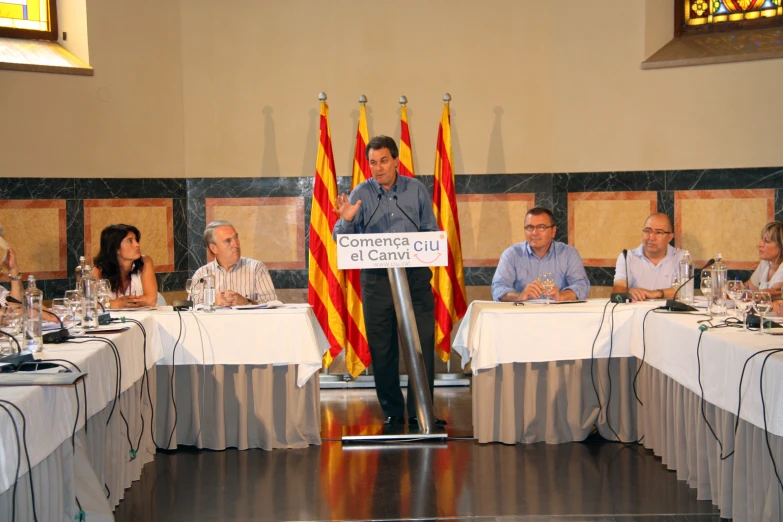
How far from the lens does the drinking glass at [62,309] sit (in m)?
4.02

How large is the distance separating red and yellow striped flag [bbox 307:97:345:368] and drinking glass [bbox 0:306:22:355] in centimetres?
376

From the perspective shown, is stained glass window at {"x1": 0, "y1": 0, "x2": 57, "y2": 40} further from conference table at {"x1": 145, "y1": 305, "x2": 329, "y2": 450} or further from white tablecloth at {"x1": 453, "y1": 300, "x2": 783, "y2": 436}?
white tablecloth at {"x1": 453, "y1": 300, "x2": 783, "y2": 436}

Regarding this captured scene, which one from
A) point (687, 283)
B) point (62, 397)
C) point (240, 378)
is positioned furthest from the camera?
point (240, 378)

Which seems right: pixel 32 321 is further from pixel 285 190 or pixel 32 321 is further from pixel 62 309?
pixel 285 190

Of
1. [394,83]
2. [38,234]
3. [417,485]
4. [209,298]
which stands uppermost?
[394,83]

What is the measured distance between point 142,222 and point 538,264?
368cm

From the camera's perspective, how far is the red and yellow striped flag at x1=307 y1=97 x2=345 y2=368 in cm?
710

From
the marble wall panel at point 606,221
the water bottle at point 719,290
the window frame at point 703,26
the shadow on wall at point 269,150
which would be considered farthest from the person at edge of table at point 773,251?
the shadow on wall at point 269,150

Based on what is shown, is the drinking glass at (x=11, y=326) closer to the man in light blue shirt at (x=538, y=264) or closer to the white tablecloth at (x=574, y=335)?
the white tablecloth at (x=574, y=335)

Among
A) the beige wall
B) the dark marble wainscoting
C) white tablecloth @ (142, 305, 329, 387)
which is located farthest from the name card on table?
the beige wall

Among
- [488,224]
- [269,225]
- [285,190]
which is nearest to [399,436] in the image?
[488,224]

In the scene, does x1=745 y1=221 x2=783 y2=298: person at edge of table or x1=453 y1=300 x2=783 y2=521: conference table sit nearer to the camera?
x1=453 y1=300 x2=783 y2=521: conference table

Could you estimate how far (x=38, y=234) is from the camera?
705 centimetres

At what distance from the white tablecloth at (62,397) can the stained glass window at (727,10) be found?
19.0 feet
